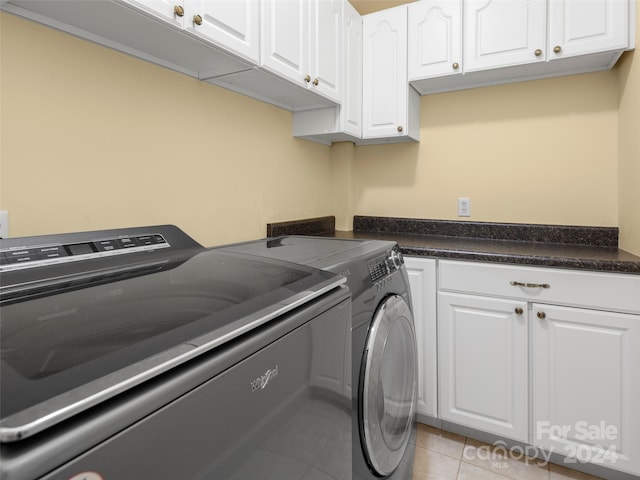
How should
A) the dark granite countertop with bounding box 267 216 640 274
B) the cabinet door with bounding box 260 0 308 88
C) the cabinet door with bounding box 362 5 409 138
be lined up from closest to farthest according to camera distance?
1. the cabinet door with bounding box 260 0 308 88
2. the dark granite countertop with bounding box 267 216 640 274
3. the cabinet door with bounding box 362 5 409 138

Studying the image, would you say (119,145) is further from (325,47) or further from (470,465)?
(470,465)

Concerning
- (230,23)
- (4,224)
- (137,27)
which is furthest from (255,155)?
(4,224)

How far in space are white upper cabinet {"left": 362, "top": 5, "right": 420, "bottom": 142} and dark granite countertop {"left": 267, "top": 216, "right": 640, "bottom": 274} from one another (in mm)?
632

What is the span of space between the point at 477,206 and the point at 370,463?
174 cm

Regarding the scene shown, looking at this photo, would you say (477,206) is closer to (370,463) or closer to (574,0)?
(574,0)

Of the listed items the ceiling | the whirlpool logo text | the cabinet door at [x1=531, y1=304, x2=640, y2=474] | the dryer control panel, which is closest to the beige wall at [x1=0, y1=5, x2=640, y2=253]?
the cabinet door at [x1=531, y1=304, x2=640, y2=474]

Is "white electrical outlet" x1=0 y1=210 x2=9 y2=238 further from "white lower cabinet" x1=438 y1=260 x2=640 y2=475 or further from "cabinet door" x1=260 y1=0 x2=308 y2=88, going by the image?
"white lower cabinet" x1=438 y1=260 x2=640 y2=475

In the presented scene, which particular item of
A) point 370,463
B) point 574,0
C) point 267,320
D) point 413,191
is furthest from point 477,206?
point 267,320

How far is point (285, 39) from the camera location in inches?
62.8

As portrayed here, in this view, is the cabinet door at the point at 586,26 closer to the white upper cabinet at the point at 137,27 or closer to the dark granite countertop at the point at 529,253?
the dark granite countertop at the point at 529,253

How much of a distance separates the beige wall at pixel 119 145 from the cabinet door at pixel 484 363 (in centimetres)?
113

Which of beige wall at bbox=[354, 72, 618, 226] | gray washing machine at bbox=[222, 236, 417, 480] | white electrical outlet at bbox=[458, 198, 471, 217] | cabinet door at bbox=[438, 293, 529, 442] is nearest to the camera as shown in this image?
gray washing machine at bbox=[222, 236, 417, 480]

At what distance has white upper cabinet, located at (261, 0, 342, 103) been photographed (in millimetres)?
1517

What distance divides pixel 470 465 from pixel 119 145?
2.02 m
